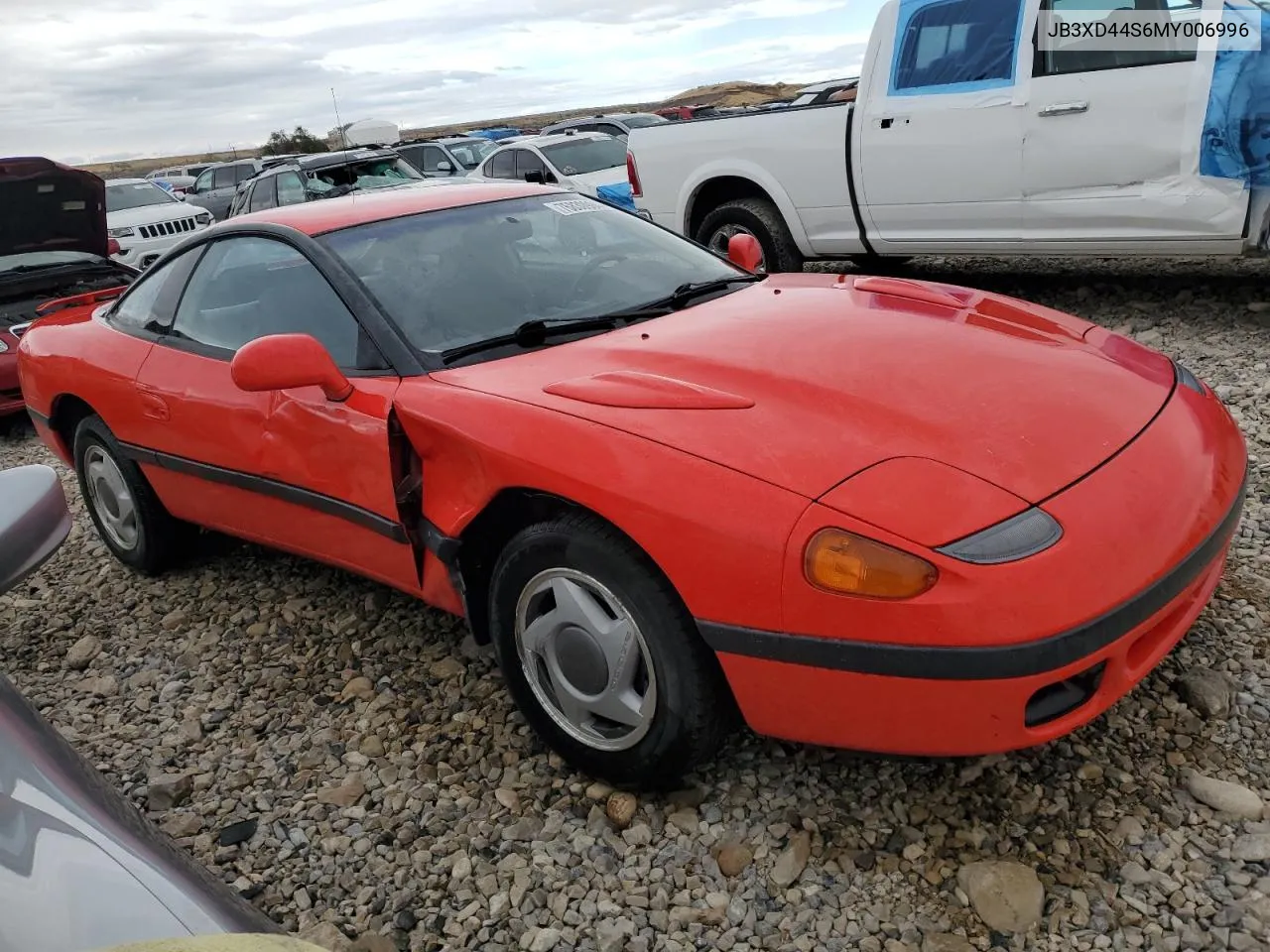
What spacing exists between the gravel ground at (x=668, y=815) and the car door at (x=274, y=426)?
46cm

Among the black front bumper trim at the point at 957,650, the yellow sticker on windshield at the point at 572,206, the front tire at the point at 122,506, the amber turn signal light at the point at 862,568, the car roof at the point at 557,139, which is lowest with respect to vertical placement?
the front tire at the point at 122,506

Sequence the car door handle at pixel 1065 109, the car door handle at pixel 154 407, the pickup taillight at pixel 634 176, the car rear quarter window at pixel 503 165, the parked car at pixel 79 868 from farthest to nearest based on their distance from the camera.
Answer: the car rear quarter window at pixel 503 165 < the pickup taillight at pixel 634 176 < the car door handle at pixel 1065 109 < the car door handle at pixel 154 407 < the parked car at pixel 79 868

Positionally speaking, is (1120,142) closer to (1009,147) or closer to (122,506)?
(1009,147)

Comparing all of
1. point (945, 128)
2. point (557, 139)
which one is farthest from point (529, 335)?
point (557, 139)

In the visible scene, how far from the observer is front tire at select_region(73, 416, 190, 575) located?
12.7ft

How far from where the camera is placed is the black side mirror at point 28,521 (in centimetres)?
177

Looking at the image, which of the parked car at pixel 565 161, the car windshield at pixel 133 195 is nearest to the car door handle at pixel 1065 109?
the parked car at pixel 565 161

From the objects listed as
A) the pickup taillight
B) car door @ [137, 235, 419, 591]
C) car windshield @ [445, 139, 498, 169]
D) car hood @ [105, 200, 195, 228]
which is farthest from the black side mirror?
car windshield @ [445, 139, 498, 169]

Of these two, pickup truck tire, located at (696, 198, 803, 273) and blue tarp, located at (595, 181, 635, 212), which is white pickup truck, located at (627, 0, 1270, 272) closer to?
pickup truck tire, located at (696, 198, 803, 273)

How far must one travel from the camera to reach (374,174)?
1195 cm

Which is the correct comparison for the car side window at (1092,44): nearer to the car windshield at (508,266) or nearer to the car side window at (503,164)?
the car windshield at (508,266)

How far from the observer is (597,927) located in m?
2.14

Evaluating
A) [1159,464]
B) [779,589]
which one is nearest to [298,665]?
[779,589]

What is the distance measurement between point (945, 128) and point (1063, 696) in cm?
469
